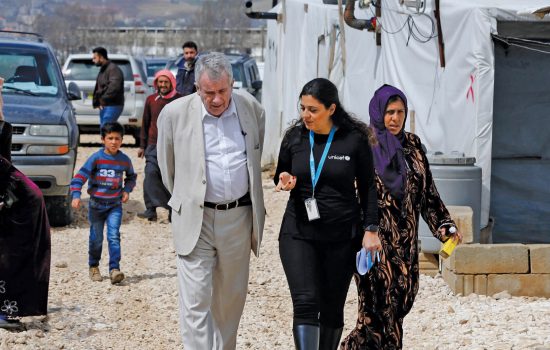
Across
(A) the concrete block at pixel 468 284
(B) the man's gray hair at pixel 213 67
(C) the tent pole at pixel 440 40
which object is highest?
(C) the tent pole at pixel 440 40

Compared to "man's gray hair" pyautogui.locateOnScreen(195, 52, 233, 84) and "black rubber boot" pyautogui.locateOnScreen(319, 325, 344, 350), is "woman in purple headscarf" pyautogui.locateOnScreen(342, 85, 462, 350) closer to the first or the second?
"black rubber boot" pyautogui.locateOnScreen(319, 325, 344, 350)

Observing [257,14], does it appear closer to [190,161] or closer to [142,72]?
[142,72]

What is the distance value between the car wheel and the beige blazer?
6869 millimetres

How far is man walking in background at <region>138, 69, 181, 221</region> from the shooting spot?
12.4 metres

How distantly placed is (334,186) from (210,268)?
82 centimetres

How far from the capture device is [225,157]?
6.48 m

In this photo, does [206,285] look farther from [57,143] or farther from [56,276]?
[57,143]

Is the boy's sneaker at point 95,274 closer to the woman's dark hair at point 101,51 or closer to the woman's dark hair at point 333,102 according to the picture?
the woman's dark hair at point 333,102

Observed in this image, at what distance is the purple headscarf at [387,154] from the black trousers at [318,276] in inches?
22.9

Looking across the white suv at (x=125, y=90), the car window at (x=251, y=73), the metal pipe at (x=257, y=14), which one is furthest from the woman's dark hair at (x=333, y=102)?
the car window at (x=251, y=73)

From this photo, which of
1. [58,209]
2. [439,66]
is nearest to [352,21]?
[439,66]

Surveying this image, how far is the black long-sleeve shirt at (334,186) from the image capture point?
634 cm

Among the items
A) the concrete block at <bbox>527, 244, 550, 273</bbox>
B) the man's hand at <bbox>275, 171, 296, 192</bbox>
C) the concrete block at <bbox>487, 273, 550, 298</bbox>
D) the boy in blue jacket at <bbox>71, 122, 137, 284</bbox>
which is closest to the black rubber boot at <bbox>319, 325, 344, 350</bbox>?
the man's hand at <bbox>275, 171, 296, 192</bbox>

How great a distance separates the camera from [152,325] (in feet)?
28.6
